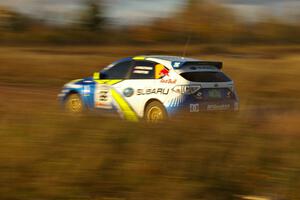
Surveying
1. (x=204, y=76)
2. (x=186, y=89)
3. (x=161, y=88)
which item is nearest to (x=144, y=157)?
(x=186, y=89)

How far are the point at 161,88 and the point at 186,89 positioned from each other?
51 centimetres

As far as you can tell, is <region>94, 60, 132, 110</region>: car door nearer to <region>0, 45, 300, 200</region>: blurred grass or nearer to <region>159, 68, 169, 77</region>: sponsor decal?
<region>159, 68, 169, 77</region>: sponsor decal

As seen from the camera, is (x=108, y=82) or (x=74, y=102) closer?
(x=108, y=82)

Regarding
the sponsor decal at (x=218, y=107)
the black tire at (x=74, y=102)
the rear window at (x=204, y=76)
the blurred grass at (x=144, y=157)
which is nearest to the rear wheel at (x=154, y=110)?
the rear window at (x=204, y=76)

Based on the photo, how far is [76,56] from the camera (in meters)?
29.1

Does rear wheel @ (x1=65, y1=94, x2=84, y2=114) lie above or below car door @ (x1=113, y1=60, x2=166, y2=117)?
below

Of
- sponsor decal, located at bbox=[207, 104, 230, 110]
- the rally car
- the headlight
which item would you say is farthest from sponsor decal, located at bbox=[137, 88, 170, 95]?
sponsor decal, located at bbox=[207, 104, 230, 110]

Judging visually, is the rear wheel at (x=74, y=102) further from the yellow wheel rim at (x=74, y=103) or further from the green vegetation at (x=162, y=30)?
the green vegetation at (x=162, y=30)

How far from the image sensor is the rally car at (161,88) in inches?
435

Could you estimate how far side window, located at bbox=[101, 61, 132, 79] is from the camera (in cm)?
1217

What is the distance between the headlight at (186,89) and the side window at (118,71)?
1404 millimetres

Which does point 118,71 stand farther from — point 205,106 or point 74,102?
point 205,106

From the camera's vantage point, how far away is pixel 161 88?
37.0 ft

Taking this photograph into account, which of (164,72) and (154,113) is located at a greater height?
(164,72)
